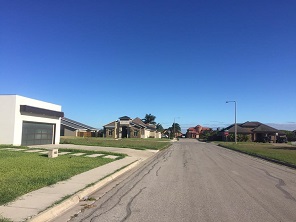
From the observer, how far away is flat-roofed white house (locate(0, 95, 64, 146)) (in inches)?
1115

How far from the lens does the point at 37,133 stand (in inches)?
1319

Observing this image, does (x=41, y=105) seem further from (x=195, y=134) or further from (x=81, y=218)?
(x=195, y=134)

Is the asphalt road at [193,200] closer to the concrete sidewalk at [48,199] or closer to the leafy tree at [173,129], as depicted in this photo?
the concrete sidewalk at [48,199]

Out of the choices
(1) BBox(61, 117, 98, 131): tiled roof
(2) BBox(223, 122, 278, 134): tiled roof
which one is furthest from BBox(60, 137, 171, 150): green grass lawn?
(2) BBox(223, 122, 278, 134): tiled roof

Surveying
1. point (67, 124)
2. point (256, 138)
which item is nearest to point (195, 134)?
point (256, 138)

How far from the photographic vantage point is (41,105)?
33.5 metres

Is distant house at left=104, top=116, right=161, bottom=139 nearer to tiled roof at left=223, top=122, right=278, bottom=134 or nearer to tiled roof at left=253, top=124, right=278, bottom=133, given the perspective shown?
tiled roof at left=223, top=122, right=278, bottom=134

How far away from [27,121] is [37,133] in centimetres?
291

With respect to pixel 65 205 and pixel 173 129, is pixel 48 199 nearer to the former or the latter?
pixel 65 205

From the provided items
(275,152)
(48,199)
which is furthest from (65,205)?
(275,152)

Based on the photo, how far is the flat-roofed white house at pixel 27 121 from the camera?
28312 millimetres

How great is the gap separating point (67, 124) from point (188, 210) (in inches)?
3054

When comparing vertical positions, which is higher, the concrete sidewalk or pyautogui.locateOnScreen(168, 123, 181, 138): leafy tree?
pyautogui.locateOnScreen(168, 123, 181, 138): leafy tree

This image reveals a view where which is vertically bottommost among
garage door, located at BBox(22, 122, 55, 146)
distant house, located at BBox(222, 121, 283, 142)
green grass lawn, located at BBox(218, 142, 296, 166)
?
green grass lawn, located at BBox(218, 142, 296, 166)
